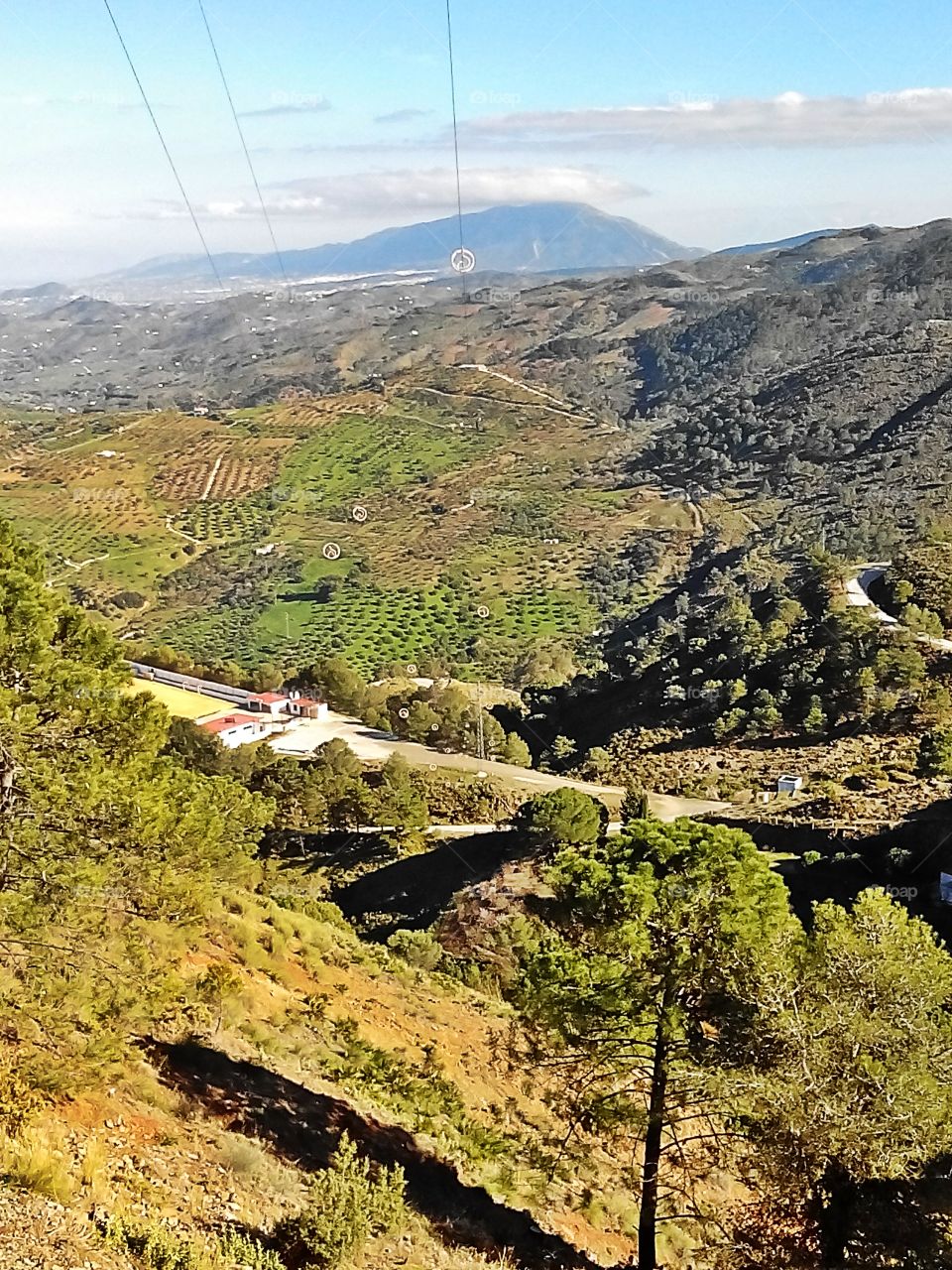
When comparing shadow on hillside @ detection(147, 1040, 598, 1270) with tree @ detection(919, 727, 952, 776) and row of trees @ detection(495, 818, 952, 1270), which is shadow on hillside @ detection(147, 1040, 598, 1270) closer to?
row of trees @ detection(495, 818, 952, 1270)

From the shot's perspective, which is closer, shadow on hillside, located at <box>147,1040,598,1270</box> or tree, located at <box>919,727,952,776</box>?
shadow on hillside, located at <box>147,1040,598,1270</box>

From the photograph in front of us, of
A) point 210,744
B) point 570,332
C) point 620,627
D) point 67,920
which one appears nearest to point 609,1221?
point 67,920

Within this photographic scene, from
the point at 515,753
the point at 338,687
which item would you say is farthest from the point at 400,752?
the point at 338,687

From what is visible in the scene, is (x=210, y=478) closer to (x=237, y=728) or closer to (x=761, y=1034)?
(x=237, y=728)

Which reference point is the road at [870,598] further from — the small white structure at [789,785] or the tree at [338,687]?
the tree at [338,687]

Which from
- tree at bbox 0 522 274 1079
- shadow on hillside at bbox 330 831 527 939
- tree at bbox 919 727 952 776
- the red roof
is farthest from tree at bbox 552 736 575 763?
tree at bbox 0 522 274 1079

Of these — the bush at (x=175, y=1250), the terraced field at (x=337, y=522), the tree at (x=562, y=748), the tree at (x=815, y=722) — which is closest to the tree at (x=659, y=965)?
the bush at (x=175, y=1250)

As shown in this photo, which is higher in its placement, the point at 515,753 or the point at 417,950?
the point at 417,950
